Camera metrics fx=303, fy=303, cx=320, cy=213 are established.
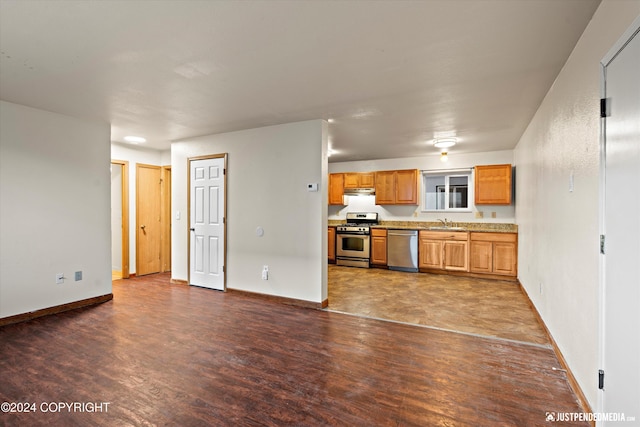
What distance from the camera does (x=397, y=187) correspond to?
22.6 feet

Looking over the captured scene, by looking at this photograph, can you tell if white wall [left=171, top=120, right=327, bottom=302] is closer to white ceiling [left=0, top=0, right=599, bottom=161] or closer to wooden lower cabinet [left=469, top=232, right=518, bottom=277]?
white ceiling [left=0, top=0, right=599, bottom=161]

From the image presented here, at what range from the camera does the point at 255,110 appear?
3676mm

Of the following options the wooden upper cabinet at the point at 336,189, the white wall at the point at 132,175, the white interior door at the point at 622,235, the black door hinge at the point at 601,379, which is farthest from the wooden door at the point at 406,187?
the white wall at the point at 132,175

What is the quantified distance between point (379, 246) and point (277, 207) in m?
3.17

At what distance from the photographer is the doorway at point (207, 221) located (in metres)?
4.81

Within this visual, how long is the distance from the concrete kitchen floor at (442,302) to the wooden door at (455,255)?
237 millimetres

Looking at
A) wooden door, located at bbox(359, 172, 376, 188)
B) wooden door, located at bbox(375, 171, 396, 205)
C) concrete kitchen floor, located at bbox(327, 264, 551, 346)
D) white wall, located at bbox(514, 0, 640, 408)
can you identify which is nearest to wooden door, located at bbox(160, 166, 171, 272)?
concrete kitchen floor, located at bbox(327, 264, 551, 346)

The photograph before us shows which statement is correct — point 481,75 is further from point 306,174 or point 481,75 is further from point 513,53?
point 306,174

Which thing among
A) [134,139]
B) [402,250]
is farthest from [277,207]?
[402,250]

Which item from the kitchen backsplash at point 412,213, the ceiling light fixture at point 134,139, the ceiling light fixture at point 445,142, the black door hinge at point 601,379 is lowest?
the black door hinge at point 601,379

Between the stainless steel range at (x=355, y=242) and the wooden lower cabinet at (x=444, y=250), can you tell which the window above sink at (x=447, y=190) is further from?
the stainless steel range at (x=355, y=242)

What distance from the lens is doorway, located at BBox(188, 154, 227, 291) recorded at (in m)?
4.81

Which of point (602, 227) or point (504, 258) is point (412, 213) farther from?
point (602, 227)

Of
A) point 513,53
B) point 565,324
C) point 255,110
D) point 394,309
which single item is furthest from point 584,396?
point 255,110
